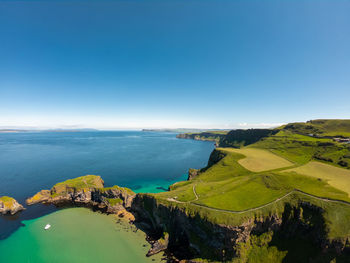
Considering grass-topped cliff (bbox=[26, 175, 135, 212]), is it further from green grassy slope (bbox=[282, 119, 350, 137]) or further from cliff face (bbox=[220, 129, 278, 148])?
green grassy slope (bbox=[282, 119, 350, 137])

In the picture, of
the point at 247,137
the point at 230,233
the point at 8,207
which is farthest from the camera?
the point at 247,137

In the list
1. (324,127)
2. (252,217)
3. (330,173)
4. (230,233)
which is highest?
(324,127)

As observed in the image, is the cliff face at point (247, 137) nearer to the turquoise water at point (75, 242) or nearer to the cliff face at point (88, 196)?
the cliff face at point (88, 196)

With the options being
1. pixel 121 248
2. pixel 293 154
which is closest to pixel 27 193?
pixel 121 248

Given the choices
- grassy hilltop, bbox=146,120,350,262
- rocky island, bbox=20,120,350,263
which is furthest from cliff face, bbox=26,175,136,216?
grassy hilltop, bbox=146,120,350,262

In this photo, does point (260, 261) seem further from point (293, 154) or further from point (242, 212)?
point (293, 154)

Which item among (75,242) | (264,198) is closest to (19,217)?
(75,242)

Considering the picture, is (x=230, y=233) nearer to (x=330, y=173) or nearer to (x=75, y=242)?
(x=75, y=242)
